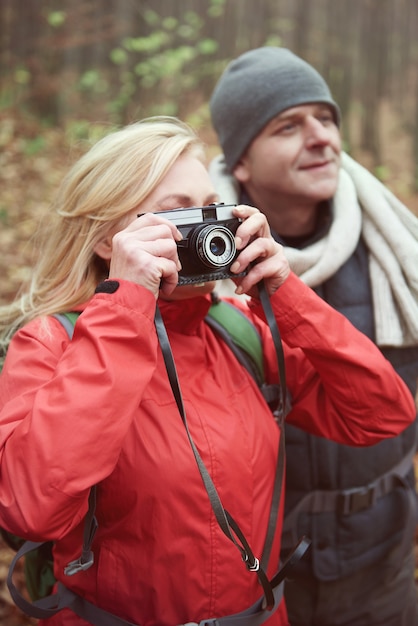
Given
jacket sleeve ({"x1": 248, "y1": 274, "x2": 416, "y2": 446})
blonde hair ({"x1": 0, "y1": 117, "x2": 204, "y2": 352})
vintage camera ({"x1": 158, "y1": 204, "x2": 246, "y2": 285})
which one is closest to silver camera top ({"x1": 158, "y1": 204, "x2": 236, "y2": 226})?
vintage camera ({"x1": 158, "y1": 204, "x2": 246, "y2": 285})

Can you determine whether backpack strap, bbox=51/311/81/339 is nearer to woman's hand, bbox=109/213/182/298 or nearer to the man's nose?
woman's hand, bbox=109/213/182/298

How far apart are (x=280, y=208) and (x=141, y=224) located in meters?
1.14

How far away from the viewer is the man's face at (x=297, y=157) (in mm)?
2457

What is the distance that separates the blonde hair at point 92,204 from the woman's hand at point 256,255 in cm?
29

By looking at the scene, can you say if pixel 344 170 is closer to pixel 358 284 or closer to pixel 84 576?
pixel 358 284

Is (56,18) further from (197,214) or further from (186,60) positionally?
(197,214)

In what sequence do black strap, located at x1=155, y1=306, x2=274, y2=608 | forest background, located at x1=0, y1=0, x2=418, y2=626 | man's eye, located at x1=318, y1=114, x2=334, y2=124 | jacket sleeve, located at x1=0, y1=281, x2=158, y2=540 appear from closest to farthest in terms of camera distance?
jacket sleeve, located at x1=0, y1=281, x2=158, y2=540, black strap, located at x1=155, y1=306, x2=274, y2=608, man's eye, located at x1=318, y1=114, x2=334, y2=124, forest background, located at x1=0, y1=0, x2=418, y2=626

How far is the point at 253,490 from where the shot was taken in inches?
65.6

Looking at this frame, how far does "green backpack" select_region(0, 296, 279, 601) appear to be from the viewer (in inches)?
74.3

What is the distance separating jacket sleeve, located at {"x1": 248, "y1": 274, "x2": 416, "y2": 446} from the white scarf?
49 centimetres

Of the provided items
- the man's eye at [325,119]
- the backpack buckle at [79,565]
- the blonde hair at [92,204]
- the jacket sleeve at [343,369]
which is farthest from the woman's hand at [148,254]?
the man's eye at [325,119]

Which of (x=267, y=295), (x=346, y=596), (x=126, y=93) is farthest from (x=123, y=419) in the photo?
(x=126, y=93)

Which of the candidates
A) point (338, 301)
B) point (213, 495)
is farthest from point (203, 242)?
point (338, 301)

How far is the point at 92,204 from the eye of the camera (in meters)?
1.79
